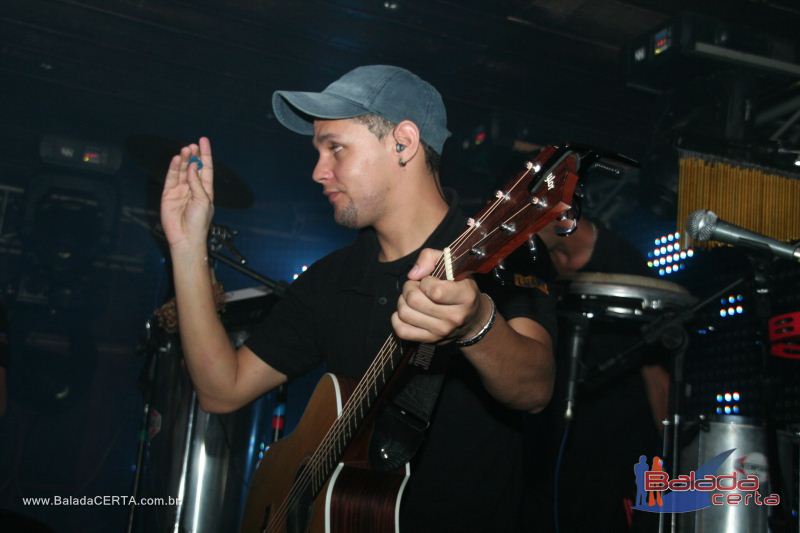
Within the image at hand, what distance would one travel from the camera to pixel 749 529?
108 inches

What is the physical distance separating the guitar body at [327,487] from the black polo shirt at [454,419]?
0.20 meters

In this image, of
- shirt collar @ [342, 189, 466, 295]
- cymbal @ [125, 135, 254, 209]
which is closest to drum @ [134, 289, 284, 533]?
cymbal @ [125, 135, 254, 209]

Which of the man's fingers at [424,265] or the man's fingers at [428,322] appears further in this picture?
the man's fingers at [424,265]

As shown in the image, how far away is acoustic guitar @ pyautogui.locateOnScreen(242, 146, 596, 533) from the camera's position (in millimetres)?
1549

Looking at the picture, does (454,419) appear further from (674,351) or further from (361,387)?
(674,351)

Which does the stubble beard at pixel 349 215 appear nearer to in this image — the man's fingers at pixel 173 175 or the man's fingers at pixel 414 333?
the man's fingers at pixel 173 175

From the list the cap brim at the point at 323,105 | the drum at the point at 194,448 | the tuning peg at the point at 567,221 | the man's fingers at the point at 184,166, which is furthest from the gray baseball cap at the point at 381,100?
the drum at the point at 194,448

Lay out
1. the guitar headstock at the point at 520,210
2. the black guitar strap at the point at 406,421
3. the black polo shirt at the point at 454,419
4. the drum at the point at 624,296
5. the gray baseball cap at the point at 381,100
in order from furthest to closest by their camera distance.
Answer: the drum at the point at 624,296 → the gray baseball cap at the point at 381,100 → the black polo shirt at the point at 454,419 → the black guitar strap at the point at 406,421 → the guitar headstock at the point at 520,210

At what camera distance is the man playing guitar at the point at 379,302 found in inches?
90.7

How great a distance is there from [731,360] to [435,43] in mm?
3152

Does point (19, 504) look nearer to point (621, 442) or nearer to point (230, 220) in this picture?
point (230, 220)

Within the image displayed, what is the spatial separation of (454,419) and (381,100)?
1.20 metres

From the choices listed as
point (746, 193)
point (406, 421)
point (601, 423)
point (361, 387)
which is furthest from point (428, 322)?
point (746, 193)

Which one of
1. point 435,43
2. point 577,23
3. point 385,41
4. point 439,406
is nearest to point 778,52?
point 577,23
